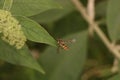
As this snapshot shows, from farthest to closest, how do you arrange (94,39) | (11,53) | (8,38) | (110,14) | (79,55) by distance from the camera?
(94,39)
(79,55)
(110,14)
(11,53)
(8,38)

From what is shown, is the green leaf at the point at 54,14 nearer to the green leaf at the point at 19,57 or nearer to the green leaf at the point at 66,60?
the green leaf at the point at 66,60

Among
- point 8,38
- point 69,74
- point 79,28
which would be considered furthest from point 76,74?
point 8,38

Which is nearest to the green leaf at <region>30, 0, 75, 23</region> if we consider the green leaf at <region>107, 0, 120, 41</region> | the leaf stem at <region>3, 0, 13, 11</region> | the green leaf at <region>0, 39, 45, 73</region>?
the green leaf at <region>107, 0, 120, 41</region>

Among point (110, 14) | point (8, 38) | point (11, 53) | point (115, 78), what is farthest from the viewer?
point (110, 14)

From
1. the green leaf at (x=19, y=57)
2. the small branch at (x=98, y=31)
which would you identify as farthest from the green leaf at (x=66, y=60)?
the green leaf at (x=19, y=57)

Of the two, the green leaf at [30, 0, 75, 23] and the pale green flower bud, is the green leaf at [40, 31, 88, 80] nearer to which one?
the green leaf at [30, 0, 75, 23]

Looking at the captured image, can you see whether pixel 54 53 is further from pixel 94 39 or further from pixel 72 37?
pixel 94 39
